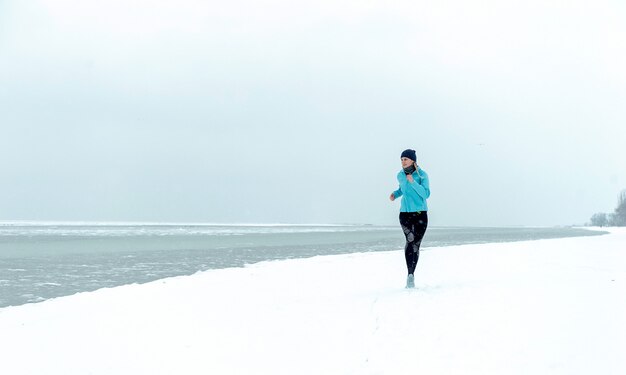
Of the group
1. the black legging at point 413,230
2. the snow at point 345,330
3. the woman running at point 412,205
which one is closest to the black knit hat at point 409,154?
the woman running at point 412,205

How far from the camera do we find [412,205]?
695 cm

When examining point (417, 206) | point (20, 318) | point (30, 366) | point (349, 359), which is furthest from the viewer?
point (417, 206)

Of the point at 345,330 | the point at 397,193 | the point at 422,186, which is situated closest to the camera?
the point at 345,330

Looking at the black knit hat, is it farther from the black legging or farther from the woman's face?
the black legging

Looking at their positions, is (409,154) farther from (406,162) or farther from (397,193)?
(397,193)

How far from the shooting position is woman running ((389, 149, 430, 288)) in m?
6.91

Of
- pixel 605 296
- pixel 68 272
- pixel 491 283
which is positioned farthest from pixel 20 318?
pixel 68 272

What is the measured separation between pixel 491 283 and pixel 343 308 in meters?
2.23

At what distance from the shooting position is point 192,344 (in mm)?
4340

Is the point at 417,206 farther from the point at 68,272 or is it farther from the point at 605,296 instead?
the point at 68,272

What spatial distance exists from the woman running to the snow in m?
0.51

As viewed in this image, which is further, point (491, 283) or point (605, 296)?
point (491, 283)

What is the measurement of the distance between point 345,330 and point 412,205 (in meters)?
2.87

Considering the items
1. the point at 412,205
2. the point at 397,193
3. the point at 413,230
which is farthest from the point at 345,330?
the point at 397,193
